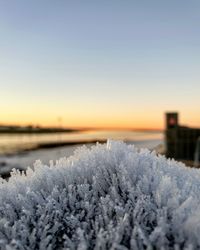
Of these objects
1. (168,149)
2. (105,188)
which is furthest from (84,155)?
(168,149)

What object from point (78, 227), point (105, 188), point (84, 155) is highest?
point (84, 155)

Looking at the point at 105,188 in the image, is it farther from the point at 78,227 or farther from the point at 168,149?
the point at 168,149

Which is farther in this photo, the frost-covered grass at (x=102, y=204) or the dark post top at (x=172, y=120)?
the dark post top at (x=172, y=120)

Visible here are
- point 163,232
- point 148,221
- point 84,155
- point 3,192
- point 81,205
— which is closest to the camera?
point 163,232

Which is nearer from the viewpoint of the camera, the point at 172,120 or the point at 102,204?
the point at 102,204

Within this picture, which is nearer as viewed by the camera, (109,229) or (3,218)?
(109,229)

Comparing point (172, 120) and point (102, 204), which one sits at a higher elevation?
point (172, 120)

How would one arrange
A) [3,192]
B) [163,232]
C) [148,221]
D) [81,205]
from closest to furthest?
[163,232], [148,221], [81,205], [3,192]

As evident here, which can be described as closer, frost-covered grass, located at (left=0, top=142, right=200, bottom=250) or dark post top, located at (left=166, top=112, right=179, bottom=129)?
frost-covered grass, located at (left=0, top=142, right=200, bottom=250)
